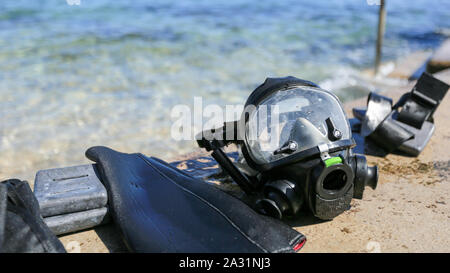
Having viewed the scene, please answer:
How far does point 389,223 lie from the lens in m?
2.46

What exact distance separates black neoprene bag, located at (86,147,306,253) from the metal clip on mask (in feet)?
0.65

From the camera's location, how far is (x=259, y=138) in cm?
246

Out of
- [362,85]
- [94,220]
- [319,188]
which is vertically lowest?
[362,85]

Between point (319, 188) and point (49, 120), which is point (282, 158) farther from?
point (49, 120)

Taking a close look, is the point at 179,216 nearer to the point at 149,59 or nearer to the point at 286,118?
the point at 286,118

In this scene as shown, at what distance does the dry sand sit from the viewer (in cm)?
226

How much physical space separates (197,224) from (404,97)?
2.14m

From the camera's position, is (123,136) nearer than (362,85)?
Yes

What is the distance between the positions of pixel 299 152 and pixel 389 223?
682mm

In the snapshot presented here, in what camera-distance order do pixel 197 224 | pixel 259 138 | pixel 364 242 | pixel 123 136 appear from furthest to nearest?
pixel 123 136 < pixel 259 138 < pixel 364 242 < pixel 197 224

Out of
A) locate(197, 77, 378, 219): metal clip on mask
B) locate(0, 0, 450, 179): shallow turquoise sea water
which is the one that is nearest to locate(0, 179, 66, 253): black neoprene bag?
locate(197, 77, 378, 219): metal clip on mask

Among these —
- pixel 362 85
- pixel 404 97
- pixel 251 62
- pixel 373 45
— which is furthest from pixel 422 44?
pixel 404 97

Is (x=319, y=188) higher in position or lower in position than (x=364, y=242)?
higher

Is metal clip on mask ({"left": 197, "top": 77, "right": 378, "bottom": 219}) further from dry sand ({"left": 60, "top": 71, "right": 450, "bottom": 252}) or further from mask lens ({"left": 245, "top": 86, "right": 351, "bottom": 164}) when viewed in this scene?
dry sand ({"left": 60, "top": 71, "right": 450, "bottom": 252})
